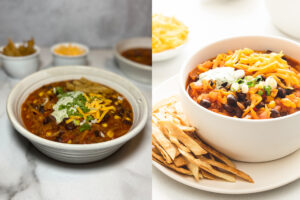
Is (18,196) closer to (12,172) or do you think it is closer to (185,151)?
(12,172)

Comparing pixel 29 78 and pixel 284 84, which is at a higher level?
pixel 284 84

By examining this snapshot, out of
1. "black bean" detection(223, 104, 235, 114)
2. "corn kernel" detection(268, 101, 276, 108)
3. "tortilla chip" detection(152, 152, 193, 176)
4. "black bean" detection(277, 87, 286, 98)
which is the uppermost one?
"black bean" detection(277, 87, 286, 98)

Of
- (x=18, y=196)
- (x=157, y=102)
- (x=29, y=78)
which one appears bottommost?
(x=18, y=196)

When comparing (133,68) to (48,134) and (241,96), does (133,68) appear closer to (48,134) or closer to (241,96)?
(48,134)

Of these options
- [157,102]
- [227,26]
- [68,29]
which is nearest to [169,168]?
[157,102]

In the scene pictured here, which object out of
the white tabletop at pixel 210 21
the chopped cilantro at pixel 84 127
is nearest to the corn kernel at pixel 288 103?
the white tabletop at pixel 210 21

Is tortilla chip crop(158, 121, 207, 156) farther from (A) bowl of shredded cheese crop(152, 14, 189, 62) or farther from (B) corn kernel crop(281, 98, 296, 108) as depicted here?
(A) bowl of shredded cheese crop(152, 14, 189, 62)

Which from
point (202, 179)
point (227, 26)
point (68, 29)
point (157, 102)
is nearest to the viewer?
point (202, 179)

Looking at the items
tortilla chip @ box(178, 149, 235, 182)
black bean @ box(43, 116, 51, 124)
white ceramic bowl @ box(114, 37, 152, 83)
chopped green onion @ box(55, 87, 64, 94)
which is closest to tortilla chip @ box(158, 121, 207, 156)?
tortilla chip @ box(178, 149, 235, 182)
